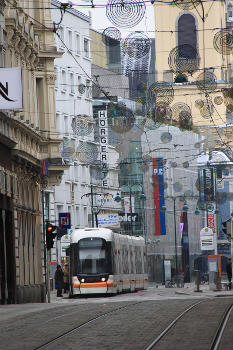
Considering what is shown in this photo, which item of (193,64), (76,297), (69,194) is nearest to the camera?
(193,64)

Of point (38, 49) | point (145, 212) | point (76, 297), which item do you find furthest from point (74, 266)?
point (145, 212)

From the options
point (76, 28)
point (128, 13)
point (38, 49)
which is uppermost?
point (76, 28)

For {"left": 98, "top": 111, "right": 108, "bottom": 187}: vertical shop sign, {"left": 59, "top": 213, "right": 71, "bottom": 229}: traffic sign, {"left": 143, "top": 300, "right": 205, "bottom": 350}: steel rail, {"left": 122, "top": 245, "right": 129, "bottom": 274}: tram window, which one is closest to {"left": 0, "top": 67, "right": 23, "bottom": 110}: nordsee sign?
{"left": 143, "top": 300, "right": 205, "bottom": 350}: steel rail

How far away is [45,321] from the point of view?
24.9m

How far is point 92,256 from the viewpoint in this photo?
1970 inches

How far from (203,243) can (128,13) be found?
32.9 metres

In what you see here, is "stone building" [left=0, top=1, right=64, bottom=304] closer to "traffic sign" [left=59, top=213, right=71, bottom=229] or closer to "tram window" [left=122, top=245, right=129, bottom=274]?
"traffic sign" [left=59, top=213, right=71, bottom=229]

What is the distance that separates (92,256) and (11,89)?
22387 millimetres

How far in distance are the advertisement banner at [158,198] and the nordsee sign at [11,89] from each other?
6840cm

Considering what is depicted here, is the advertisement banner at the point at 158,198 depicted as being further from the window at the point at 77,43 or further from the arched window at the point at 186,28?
the arched window at the point at 186,28

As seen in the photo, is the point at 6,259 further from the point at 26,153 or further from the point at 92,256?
the point at 92,256

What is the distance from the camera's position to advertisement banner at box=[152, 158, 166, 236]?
329 feet

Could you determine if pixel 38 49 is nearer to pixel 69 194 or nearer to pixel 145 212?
pixel 69 194

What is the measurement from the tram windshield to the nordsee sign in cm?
2193
